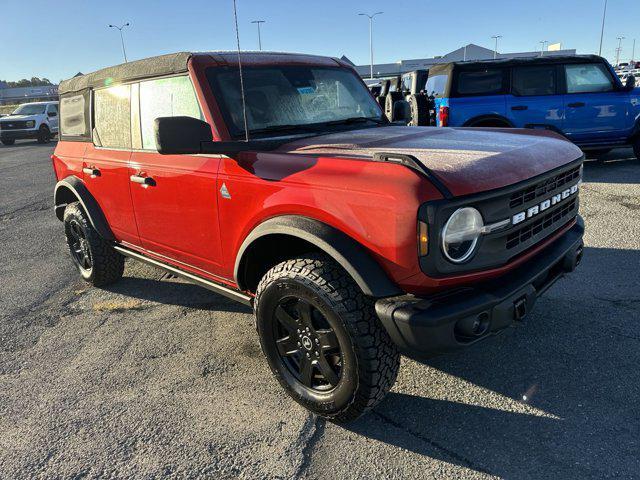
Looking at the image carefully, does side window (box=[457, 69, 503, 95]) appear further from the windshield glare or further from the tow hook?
the windshield glare

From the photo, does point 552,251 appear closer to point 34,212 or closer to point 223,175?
point 223,175

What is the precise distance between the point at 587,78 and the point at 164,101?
802 cm

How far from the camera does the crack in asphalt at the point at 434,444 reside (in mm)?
2213

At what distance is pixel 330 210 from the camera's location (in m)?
2.29

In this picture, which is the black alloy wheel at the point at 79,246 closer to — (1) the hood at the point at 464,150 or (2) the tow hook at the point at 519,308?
(1) the hood at the point at 464,150

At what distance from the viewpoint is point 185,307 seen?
4.09 m

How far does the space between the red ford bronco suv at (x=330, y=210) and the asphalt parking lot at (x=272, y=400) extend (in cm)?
31

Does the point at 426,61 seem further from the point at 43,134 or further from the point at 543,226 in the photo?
the point at 543,226

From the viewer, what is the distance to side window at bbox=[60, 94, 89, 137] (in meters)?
4.28

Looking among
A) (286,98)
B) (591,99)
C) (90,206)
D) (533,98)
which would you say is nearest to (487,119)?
(533,98)

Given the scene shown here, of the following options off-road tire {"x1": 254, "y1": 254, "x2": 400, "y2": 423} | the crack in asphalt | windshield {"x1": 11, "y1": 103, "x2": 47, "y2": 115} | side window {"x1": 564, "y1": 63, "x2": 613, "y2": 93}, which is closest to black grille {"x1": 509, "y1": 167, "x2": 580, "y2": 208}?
off-road tire {"x1": 254, "y1": 254, "x2": 400, "y2": 423}

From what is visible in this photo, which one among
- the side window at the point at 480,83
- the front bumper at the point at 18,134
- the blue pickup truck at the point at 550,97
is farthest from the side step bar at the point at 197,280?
the front bumper at the point at 18,134

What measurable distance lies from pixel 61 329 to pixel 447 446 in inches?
119

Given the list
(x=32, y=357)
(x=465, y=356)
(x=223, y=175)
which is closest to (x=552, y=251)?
(x=465, y=356)
